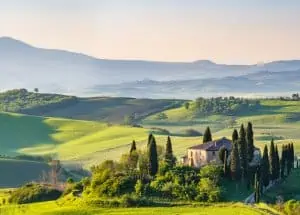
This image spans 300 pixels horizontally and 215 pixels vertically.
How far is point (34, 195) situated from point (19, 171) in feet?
156

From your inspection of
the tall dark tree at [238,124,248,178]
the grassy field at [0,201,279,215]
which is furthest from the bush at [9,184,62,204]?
the tall dark tree at [238,124,248,178]

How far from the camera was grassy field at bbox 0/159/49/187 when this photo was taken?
119606 millimetres

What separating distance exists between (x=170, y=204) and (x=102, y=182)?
903 cm

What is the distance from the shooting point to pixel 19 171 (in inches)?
4938

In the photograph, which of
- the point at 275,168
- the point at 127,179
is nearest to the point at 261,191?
the point at 275,168

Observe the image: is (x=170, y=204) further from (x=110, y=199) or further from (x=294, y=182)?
(x=294, y=182)

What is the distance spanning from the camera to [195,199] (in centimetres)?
6925

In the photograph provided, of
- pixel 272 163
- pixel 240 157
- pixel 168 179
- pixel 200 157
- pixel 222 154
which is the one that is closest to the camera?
pixel 168 179

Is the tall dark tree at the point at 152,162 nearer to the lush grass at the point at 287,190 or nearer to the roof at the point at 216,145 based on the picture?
the roof at the point at 216,145

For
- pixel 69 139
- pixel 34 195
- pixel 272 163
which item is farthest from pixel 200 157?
pixel 69 139

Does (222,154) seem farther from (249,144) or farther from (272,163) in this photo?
(272,163)

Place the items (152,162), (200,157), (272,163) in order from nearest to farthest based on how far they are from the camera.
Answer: (152,162) < (272,163) < (200,157)

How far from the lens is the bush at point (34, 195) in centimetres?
7806

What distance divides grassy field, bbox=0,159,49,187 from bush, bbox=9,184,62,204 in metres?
36.5
